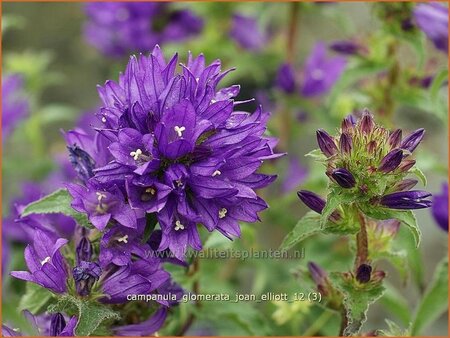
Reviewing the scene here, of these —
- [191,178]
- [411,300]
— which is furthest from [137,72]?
[411,300]

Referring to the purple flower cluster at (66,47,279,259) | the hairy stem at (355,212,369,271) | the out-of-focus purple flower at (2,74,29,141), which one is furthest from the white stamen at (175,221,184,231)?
the out-of-focus purple flower at (2,74,29,141)

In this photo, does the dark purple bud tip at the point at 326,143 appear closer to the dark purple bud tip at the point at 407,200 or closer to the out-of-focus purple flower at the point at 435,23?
the dark purple bud tip at the point at 407,200

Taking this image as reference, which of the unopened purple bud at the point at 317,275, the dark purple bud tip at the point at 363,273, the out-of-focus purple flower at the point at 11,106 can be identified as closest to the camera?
the dark purple bud tip at the point at 363,273

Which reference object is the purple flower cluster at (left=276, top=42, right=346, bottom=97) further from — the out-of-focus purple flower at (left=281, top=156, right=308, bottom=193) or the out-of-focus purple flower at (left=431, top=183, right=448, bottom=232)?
the out-of-focus purple flower at (left=431, top=183, right=448, bottom=232)

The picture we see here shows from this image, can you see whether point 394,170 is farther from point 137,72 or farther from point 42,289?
point 42,289

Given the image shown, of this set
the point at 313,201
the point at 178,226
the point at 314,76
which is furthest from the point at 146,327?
the point at 314,76

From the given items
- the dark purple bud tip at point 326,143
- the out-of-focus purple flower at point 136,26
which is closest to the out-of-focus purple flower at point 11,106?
the out-of-focus purple flower at point 136,26
